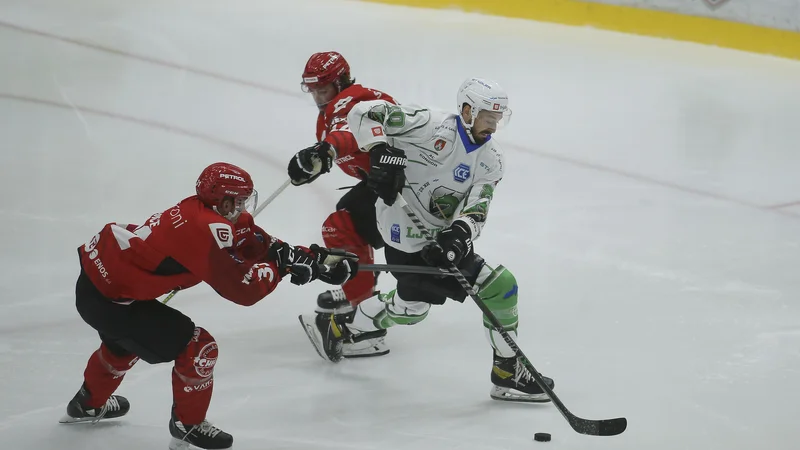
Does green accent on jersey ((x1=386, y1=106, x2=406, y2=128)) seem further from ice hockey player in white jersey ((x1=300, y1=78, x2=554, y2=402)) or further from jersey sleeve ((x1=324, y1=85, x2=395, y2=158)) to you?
jersey sleeve ((x1=324, y1=85, x2=395, y2=158))

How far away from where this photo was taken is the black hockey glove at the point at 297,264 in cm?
331

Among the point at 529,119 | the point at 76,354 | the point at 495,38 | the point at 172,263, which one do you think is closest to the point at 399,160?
the point at 172,263

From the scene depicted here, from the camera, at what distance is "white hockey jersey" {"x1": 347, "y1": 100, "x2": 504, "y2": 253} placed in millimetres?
Answer: 3807

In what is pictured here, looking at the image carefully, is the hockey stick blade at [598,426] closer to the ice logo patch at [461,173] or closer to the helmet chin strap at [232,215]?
the ice logo patch at [461,173]

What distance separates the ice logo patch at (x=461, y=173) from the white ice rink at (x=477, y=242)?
2.71 feet

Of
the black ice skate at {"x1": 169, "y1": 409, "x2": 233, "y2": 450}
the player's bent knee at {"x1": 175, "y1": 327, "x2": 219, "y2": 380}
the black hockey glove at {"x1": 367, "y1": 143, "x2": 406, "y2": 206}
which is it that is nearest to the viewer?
the player's bent knee at {"x1": 175, "y1": 327, "x2": 219, "y2": 380}

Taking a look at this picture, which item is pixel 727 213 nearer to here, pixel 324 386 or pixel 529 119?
pixel 529 119

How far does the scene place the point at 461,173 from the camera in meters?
3.83

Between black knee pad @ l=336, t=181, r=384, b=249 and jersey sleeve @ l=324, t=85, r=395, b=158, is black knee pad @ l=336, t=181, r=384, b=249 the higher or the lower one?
the lower one

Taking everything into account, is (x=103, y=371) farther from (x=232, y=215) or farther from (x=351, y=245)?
(x=351, y=245)

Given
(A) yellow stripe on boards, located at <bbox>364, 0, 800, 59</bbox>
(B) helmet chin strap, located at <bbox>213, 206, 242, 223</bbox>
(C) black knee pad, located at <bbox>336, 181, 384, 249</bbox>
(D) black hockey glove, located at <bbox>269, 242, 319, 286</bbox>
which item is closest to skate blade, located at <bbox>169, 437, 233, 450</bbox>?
(D) black hockey glove, located at <bbox>269, 242, 319, 286</bbox>

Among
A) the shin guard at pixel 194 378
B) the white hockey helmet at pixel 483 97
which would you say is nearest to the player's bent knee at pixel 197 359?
the shin guard at pixel 194 378

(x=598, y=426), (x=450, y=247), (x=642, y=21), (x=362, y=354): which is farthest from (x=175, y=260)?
(x=642, y=21)

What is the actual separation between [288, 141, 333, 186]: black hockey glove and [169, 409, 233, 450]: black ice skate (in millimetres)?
1022
